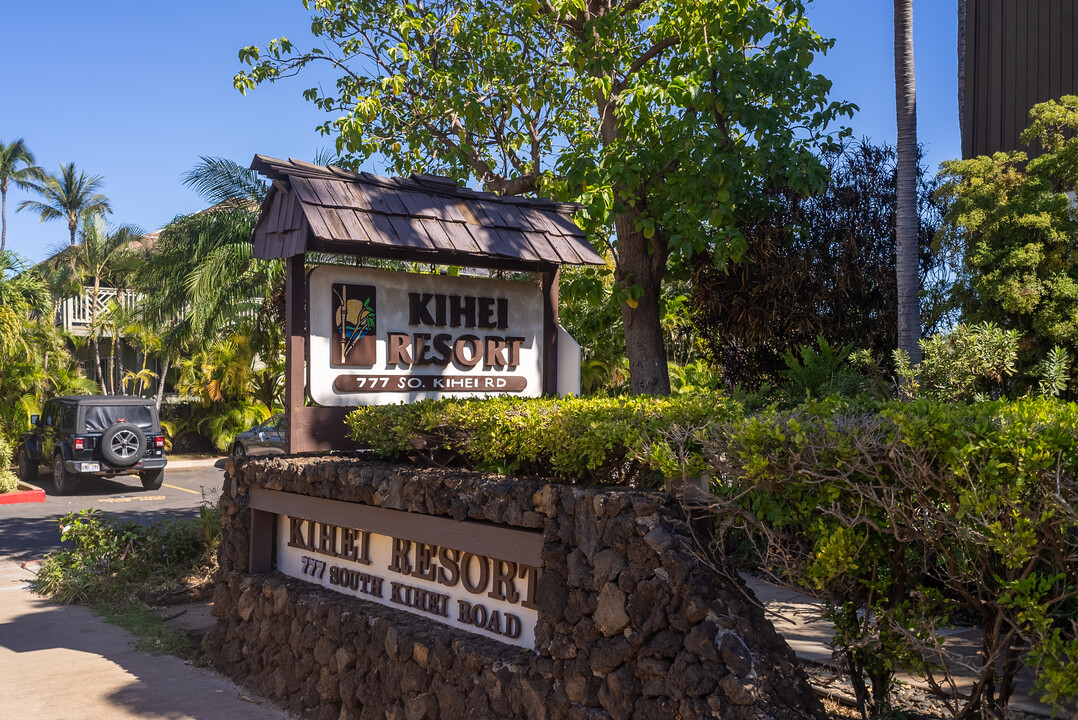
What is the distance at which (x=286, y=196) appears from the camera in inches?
252

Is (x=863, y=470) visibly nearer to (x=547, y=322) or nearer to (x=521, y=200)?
(x=547, y=322)

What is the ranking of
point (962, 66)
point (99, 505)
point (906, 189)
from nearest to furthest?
point (906, 189) → point (962, 66) → point (99, 505)

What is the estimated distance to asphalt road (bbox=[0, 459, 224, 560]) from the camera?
1202 cm

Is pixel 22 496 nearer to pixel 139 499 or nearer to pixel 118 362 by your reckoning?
pixel 139 499

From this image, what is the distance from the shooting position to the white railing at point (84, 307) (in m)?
28.3

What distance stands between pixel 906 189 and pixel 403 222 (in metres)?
4.02

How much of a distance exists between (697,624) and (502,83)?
354 inches

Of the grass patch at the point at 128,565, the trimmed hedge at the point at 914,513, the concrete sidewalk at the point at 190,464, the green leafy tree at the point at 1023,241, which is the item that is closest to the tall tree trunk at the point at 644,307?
the green leafy tree at the point at 1023,241

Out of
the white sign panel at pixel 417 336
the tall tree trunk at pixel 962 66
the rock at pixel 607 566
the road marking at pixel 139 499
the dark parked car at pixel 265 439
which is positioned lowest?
Result: the road marking at pixel 139 499

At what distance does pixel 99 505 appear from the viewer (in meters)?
15.4

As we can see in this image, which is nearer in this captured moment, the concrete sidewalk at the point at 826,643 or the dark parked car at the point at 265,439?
the concrete sidewalk at the point at 826,643

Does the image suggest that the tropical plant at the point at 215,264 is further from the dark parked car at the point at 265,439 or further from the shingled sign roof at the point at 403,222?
the shingled sign roof at the point at 403,222

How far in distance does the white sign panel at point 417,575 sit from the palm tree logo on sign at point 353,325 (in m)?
1.22

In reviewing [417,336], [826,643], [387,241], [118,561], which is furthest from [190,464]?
[826,643]
